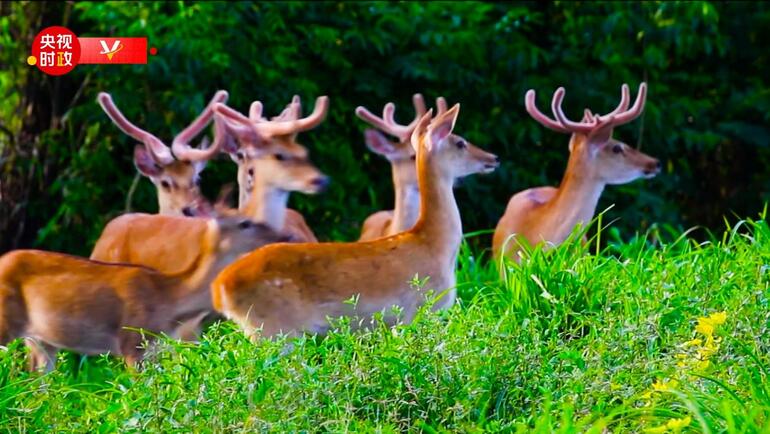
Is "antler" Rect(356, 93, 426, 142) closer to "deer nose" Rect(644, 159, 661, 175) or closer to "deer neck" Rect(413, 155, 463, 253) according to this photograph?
"deer nose" Rect(644, 159, 661, 175)

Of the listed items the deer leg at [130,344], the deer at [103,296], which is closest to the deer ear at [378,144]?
the deer at [103,296]

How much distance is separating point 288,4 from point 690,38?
8.72ft

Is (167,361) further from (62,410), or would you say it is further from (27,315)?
(27,315)

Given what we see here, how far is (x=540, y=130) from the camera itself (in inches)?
421

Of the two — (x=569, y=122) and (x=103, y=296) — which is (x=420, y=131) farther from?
(x=569, y=122)

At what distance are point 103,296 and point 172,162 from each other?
1720 millimetres

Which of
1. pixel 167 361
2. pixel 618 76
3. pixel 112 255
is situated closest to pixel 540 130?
pixel 618 76

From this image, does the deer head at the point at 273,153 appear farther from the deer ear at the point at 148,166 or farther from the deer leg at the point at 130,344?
the deer leg at the point at 130,344

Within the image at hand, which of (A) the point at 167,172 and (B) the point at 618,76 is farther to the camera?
(B) the point at 618,76

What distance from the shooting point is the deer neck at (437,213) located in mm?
6410

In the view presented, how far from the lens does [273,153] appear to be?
23.9ft

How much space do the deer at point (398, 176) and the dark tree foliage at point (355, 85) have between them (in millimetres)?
1441

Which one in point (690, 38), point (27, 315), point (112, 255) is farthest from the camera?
point (690, 38)

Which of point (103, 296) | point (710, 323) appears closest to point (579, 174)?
point (103, 296)
